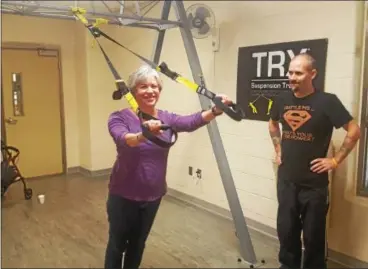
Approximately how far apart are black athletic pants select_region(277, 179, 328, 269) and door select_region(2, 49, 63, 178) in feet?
12.8

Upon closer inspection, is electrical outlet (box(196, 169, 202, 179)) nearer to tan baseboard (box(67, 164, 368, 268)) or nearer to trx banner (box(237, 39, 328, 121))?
tan baseboard (box(67, 164, 368, 268))

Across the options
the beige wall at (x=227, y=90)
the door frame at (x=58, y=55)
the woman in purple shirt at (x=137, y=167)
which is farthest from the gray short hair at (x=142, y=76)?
the door frame at (x=58, y=55)

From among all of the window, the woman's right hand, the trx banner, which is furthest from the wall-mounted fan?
the woman's right hand

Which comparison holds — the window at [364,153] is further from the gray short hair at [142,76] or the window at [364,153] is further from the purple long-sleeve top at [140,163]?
the gray short hair at [142,76]

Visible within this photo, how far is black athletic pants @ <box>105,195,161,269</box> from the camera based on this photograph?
6.16 feet

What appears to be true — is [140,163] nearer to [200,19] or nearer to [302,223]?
[302,223]

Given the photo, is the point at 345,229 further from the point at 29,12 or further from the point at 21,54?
the point at 21,54

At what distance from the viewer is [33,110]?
519 cm

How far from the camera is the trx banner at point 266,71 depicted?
8.91 feet

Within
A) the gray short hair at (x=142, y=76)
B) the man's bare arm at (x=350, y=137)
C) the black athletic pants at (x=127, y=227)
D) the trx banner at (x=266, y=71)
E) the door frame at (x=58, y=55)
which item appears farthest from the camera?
the door frame at (x=58, y=55)

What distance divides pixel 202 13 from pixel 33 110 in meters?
3.11

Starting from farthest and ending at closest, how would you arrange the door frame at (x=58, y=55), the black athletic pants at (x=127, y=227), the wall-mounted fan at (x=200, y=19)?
1. the door frame at (x=58, y=55)
2. the wall-mounted fan at (x=200, y=19)
3. the black athletic pants at (x=127, y=227)

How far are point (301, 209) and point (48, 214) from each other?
2636 mm

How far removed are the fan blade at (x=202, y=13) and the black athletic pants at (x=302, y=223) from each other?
5.25 feet
